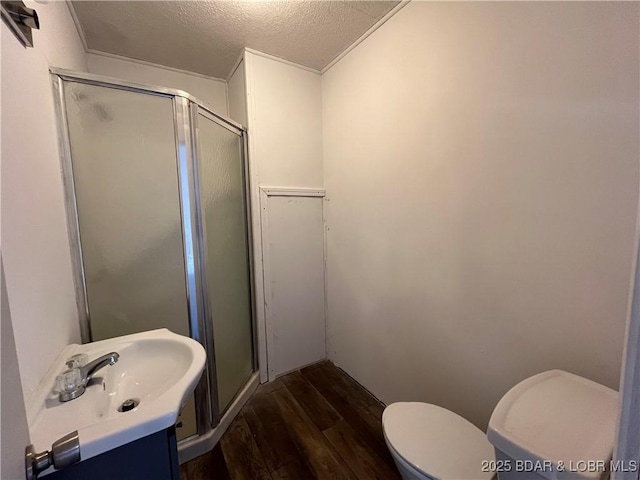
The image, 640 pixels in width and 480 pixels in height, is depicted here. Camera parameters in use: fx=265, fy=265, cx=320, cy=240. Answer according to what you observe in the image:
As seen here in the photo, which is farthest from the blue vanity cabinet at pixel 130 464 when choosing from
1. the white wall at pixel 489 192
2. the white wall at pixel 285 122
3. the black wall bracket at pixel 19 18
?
the white wall at pixel 285 122

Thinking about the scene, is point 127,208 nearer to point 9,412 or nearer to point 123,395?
point 123,395

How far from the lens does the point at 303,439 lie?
1498 millimetres

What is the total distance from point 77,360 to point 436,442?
1.30 m

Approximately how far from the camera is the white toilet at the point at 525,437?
0.57 m

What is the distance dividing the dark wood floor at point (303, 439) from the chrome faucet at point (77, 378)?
2.84 ft

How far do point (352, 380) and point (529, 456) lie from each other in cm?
154

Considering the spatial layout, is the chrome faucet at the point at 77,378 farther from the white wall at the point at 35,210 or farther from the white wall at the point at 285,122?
the white wall at the point at 285,122

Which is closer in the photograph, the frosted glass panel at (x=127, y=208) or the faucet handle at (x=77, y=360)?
the faucet handle at (x=77, y=360)

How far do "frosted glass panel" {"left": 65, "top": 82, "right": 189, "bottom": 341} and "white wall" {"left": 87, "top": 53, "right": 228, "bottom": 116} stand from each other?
475 mm

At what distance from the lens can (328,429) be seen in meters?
1.56

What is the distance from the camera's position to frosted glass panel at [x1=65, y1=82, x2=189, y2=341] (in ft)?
3.94

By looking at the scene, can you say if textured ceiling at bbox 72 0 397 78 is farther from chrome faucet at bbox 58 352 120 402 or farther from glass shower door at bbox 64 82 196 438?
chrome faucet at bbox 58 352 120 402

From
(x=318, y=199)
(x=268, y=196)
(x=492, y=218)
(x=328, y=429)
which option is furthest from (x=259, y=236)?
(x=492, y=218)

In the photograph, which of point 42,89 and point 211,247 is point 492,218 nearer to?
point 211,247
